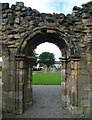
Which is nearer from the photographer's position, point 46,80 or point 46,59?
point 46,80

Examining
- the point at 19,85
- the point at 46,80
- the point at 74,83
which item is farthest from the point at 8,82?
the point at 46,80

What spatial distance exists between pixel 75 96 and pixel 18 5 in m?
4.47

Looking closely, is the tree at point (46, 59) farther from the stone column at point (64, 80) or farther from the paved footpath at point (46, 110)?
the stone column at point (64, 80)

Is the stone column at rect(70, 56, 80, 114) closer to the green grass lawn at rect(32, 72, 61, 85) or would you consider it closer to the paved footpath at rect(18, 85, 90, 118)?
the paved footpath at rect(18, 85, 90, 118)

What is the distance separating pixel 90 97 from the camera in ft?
38.9

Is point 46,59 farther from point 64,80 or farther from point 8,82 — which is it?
point 8,82

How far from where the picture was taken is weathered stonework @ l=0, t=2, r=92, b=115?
1184cm

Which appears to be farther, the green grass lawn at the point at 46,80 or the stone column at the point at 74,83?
the green grass lawn at the point at 46,80

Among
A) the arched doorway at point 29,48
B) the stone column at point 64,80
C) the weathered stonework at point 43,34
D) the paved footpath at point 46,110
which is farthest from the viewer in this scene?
the stone column at point 64,80

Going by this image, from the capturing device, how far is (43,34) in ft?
39.9

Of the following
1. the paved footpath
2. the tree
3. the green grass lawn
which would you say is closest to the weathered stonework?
the paved footpath

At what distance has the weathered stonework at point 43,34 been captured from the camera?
11844mm

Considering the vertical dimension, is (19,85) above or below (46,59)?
below

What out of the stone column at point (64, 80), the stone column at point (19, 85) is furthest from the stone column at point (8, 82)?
the stone column at point (64, 80)
